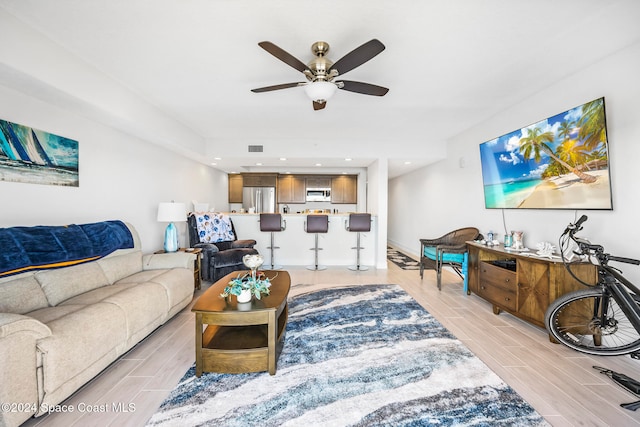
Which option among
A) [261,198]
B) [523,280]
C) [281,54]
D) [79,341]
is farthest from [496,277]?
[261,198]

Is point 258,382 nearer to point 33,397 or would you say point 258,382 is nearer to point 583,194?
point 33,397

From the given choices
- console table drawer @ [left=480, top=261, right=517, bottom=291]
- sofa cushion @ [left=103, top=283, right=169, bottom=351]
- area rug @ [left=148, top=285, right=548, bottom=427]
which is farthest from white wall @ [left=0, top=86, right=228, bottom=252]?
console table drawer @ [left=480, top=261, right=517, bottom=291]

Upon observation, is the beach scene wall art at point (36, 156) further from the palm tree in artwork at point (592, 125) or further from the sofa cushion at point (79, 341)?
the palm tree in artwork at point (592, 125)

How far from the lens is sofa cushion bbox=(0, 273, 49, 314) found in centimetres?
179

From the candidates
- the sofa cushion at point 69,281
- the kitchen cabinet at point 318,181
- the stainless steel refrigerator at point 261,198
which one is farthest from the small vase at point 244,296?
the kitchen cabinet at point 318,181

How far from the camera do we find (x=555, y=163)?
109 inches

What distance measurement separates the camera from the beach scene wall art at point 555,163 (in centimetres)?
235

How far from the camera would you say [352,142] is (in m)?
5.30

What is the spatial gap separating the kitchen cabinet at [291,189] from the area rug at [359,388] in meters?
5.17

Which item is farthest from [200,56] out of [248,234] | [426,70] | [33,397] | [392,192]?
[392,192]

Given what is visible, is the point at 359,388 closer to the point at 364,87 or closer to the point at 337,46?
the point at 364,87

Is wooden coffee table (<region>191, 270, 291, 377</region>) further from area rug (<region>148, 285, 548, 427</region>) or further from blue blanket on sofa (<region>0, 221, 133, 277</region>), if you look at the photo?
blue blanket on sofa (<region>0, 221, 133, 277</region>)

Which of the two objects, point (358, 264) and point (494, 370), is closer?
point (494, 370)

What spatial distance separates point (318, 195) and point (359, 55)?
5798 mm
